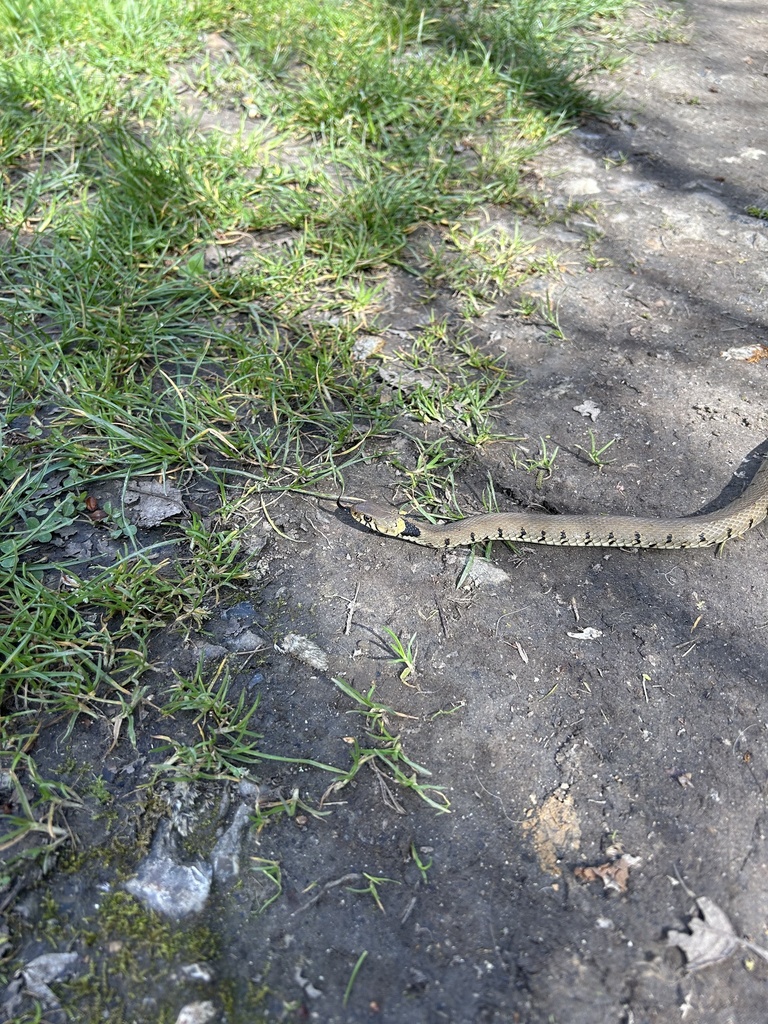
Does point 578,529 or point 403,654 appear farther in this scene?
point 578,529

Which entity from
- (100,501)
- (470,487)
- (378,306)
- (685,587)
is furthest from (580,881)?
(378,306)

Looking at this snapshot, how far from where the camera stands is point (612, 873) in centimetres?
235

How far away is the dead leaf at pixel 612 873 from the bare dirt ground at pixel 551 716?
17 mm

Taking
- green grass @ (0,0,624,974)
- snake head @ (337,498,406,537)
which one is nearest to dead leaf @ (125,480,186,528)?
green grass @ (0,0,624,974)

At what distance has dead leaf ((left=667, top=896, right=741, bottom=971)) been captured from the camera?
7.06ft

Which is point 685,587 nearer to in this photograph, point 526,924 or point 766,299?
point 526,924

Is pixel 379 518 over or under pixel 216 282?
under

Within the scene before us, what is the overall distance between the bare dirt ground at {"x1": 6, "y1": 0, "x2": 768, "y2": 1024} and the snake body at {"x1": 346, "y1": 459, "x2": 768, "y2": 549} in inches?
2.7

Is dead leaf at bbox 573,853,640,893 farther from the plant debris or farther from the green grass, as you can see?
the green grass

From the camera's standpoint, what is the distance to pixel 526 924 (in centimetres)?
224

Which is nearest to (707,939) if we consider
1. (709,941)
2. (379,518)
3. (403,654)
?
(709,941)

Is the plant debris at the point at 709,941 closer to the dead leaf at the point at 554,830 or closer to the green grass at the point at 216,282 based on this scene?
the dead leaf at the point at 554,830

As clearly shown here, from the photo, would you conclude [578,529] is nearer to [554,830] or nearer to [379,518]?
[379,518]

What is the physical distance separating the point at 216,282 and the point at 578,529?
93.2 inches
